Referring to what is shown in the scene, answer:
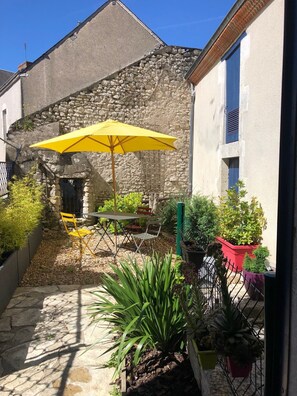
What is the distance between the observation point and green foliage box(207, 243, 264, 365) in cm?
202

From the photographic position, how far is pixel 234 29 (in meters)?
6.05

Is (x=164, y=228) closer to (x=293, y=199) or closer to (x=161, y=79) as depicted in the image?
(x=161, y=79)

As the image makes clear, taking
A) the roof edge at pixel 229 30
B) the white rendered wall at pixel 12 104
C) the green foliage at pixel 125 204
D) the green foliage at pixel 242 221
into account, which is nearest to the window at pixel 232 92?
the roof edge at pixel 229 30

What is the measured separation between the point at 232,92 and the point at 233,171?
1.59m

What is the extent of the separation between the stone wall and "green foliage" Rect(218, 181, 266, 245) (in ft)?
17.2

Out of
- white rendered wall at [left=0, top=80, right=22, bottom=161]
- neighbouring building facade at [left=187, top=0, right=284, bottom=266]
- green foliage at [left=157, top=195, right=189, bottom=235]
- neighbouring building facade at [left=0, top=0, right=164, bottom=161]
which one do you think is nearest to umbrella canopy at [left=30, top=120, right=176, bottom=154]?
neighbouring building facade at [left=187, top=0, right=284, bottom=266]

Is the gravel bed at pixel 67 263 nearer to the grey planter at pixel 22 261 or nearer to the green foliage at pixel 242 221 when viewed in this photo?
the grey planter at pixel 22 261

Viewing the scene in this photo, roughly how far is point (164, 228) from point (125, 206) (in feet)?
4.20

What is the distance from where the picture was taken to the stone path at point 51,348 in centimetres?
275

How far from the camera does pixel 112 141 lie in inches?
262

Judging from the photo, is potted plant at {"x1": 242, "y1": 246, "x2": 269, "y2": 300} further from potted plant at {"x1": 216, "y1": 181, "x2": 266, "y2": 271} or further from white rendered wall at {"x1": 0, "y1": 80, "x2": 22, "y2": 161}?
white rendered wall at {"x1": 0, "y1": 80, "x2": 22, "y2": 161}

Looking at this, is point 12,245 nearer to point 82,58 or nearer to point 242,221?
point 242,221

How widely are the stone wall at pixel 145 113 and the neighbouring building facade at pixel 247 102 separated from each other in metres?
2.39

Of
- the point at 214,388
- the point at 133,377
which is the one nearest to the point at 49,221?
the point at 133,377
